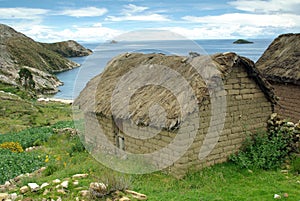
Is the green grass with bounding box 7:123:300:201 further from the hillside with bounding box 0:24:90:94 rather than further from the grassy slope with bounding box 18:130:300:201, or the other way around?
the hillside with bounding box 0:24:90:94

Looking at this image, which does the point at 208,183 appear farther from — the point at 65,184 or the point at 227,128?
the point at 65,184

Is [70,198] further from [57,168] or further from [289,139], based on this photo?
[289,139]

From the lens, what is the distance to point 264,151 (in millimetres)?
9062

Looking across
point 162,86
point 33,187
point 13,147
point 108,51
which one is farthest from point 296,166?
point 108,51

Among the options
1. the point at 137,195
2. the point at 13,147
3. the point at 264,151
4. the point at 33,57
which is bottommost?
the point at 13,147

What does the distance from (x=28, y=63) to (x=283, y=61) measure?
71.4 m

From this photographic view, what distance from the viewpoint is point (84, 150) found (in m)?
12.0

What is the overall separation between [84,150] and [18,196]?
4.74 meters

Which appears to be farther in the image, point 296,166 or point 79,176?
point 296,166

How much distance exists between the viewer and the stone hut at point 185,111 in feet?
27.4

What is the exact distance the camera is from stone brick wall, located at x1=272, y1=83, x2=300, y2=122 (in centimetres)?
1259

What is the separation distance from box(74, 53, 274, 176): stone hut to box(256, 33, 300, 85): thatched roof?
3.61m

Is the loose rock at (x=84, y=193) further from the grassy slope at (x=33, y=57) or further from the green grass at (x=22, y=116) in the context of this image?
the grassy slope at (x=33, y=57)

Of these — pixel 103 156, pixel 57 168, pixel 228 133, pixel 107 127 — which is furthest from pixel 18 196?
pixel 228 133
